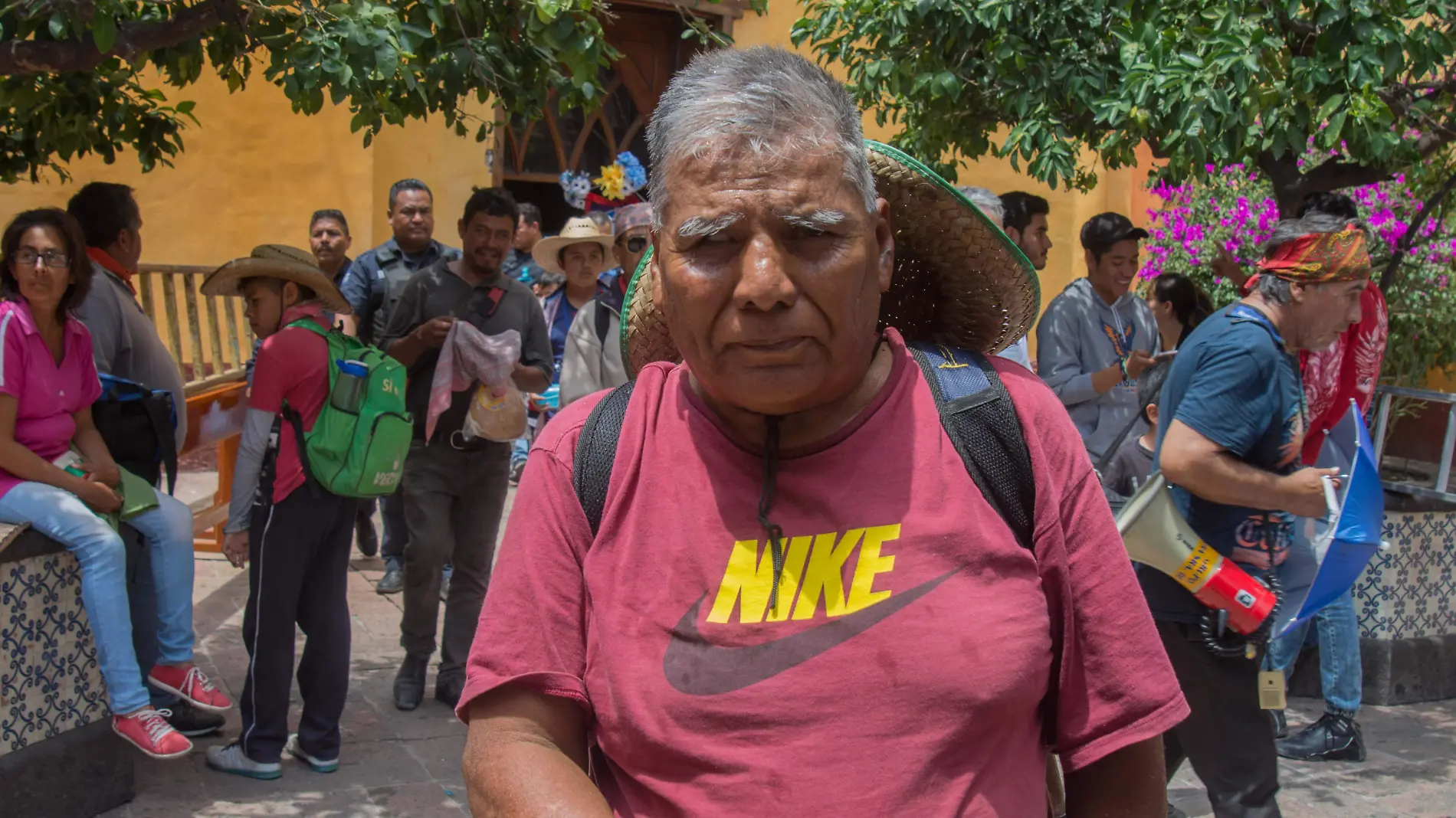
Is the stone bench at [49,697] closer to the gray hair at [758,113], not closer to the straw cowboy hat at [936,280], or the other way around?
the straw cowboy hat at [936,280]

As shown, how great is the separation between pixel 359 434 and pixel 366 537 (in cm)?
347

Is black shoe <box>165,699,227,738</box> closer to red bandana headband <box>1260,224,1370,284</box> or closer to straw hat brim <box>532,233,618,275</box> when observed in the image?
straw hat brim <box>532,233,618,275</box>

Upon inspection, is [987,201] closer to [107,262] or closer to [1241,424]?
[1241,424]

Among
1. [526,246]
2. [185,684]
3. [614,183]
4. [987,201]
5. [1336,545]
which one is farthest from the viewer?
[526,246]

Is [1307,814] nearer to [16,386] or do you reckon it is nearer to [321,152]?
[16,386]

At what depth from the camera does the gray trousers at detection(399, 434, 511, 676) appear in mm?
5539

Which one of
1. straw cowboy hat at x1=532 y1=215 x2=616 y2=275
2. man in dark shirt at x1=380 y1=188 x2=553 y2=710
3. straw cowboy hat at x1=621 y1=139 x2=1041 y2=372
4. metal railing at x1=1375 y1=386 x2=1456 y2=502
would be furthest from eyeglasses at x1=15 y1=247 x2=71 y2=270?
metal railing at x1=1375 y1=386 x2=1456 y2=502

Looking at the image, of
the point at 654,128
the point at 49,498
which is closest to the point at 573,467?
the point at 654,128

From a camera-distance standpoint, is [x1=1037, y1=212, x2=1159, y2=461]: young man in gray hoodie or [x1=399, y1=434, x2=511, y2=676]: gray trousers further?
[x1=1037, y1=212, x2=1159, y2=461]: young man in gray hoodie

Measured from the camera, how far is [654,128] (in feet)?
5.74

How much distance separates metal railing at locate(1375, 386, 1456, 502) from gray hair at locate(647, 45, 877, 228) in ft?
14.8

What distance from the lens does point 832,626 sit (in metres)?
1.58

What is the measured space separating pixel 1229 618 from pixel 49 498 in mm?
3420

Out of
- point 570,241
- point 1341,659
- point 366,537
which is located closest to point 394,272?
point 570,241
